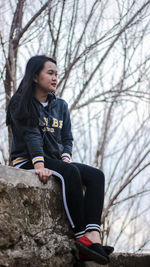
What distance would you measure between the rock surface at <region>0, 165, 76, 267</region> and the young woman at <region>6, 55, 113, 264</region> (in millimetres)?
73

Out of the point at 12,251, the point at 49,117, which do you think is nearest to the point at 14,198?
the point at 12,251

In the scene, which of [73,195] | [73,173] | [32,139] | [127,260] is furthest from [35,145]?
[127,260]

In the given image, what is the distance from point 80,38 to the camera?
4051 mm

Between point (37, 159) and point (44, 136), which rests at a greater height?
point (44, 136)

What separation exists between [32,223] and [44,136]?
0.70 metres

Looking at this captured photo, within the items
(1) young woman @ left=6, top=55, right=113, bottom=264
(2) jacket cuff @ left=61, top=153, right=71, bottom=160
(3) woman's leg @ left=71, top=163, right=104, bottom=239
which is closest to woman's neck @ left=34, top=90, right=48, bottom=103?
(1) young woman @ left=6, top=55, right=113, bottom=264

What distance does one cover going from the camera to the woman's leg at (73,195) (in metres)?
2.22

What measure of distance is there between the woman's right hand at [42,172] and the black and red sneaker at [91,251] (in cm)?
46

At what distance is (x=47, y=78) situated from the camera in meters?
2.56

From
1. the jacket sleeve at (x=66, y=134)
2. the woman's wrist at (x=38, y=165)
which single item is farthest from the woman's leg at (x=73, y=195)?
the jacket sleeve at (x=66, y=134)

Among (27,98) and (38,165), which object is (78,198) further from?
(27,98)

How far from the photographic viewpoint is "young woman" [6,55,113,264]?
7.20 ft

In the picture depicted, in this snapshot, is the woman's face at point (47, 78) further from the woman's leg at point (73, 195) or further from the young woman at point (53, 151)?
the woman's leg at point (73, 195)

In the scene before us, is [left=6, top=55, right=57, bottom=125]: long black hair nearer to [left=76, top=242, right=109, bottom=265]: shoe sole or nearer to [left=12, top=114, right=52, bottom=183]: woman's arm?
[left=12, top=114, right=52, bottom=183]: woman's arm
